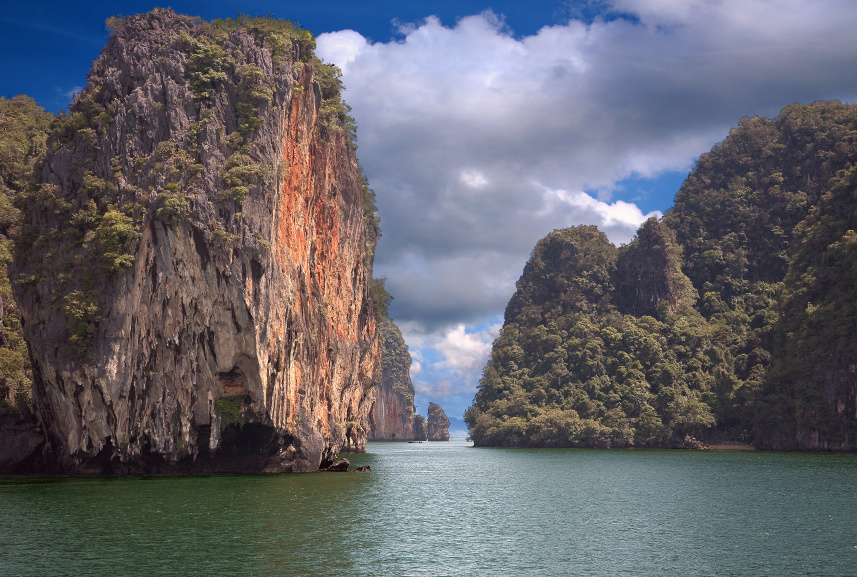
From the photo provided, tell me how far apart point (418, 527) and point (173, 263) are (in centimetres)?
2295

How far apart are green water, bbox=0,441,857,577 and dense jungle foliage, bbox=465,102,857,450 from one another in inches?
1769

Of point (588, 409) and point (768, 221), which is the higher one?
point (768, 221)

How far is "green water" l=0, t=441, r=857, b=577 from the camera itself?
22.0m

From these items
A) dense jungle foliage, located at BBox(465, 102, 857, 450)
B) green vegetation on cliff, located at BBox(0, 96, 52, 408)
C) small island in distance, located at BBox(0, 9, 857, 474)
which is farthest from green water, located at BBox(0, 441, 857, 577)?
dense jungle foliage, located at BBox(465, 102, 857, 450)

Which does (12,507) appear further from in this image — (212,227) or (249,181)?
(249,181)

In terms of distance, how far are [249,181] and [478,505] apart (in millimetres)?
23965

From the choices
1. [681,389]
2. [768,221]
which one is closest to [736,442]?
[681,389]

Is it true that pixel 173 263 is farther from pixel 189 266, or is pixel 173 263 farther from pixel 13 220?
pixel 13 220

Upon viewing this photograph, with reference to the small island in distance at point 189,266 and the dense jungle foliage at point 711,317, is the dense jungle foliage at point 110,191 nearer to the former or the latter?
the small island in distance at point 189,266

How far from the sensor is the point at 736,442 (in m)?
101

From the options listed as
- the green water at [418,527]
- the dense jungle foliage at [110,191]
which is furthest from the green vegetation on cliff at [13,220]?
the green water at [418,527]

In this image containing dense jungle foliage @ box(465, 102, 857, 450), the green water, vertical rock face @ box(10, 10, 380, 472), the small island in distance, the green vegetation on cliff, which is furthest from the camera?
dense jungle foliage @ box(465, 102, 857, 450)

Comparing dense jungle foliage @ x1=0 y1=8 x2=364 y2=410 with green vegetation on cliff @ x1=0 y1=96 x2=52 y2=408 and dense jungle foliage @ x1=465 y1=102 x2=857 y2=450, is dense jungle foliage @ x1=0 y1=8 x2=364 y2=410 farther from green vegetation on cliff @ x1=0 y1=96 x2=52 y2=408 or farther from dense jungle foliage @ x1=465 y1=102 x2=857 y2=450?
dense jungle foliage @ x1=465 y1=102 x2=857 y2=450

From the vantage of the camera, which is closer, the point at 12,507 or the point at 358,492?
the point at 12,507
